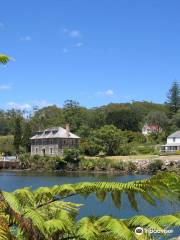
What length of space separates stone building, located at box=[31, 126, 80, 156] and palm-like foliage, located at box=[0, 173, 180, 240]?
87.6 metres

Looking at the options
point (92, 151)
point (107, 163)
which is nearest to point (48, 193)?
point (107, 163)

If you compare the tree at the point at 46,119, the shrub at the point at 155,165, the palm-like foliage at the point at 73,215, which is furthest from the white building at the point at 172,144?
the palm-like foliage at the point at 73,215

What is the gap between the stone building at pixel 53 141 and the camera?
94.7m

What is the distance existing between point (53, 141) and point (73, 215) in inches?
3534

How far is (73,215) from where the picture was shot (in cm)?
605

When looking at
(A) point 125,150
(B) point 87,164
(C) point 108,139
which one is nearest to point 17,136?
(C) point 108,139

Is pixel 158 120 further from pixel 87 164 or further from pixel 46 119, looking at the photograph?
pixel 87 164

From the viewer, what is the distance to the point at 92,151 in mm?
92188

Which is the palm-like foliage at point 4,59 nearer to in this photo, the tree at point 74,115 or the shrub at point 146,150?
the shrub at point 146,150

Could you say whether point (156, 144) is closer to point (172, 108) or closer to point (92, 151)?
point (92, 151)

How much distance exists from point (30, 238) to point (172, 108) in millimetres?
141508

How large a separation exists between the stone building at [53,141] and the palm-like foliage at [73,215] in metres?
87.6

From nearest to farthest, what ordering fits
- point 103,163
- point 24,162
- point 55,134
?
point 103,163
point 24,162
point 55,134

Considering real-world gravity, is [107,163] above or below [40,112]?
below
